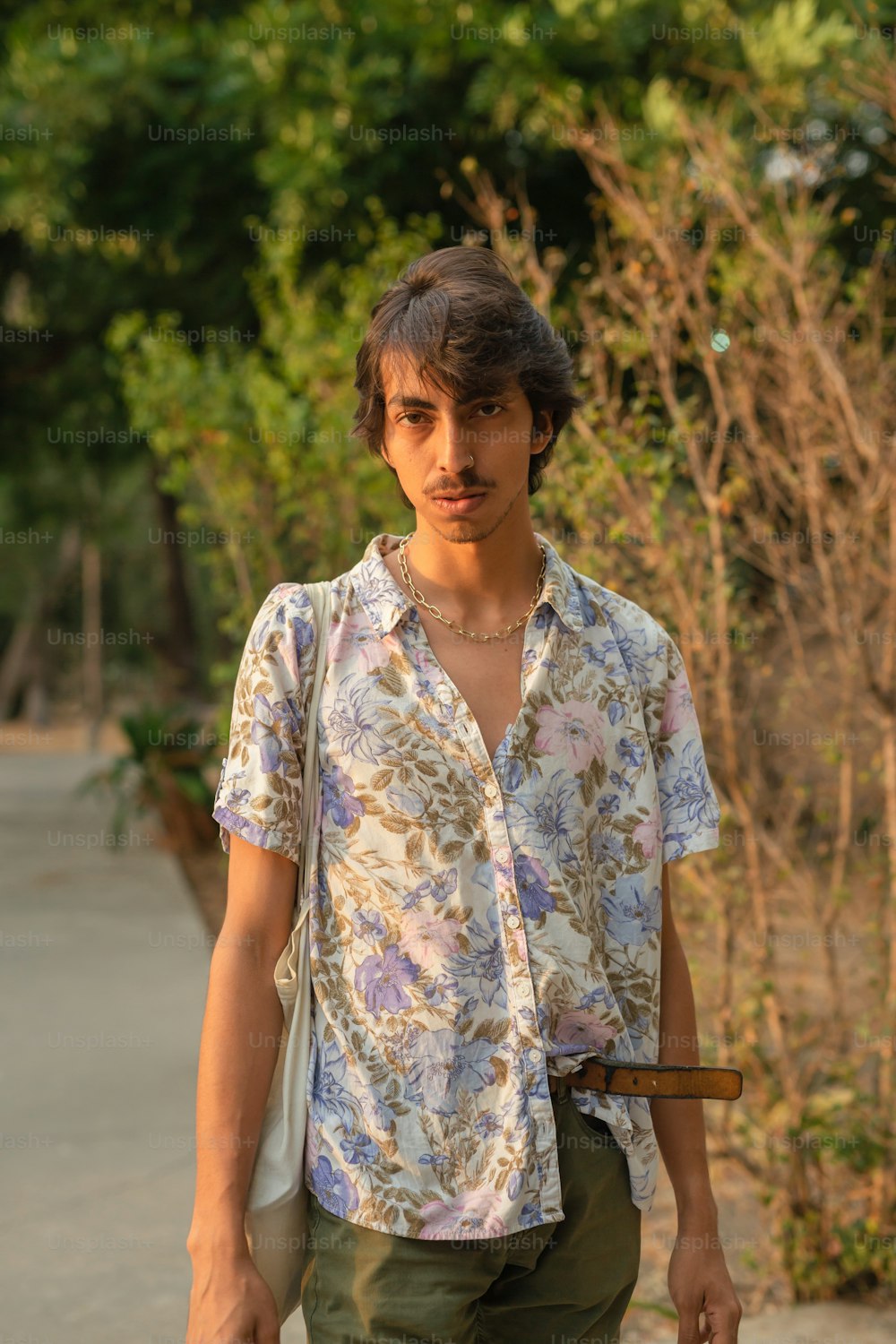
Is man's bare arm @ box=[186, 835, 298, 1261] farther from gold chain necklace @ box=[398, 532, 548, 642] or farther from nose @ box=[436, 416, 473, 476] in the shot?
nose @ box=[436, 416, 473, 476]

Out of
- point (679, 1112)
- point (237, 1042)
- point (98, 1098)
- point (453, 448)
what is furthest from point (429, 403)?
point (98, 1098)

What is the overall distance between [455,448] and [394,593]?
215mm

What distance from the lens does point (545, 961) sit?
70.2 inches

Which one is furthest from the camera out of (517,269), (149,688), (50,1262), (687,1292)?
(149,688)

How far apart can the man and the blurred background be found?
121cm

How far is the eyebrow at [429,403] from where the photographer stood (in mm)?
1841

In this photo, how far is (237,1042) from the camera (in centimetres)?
176

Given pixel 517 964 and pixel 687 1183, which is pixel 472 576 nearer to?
pixel 517 964

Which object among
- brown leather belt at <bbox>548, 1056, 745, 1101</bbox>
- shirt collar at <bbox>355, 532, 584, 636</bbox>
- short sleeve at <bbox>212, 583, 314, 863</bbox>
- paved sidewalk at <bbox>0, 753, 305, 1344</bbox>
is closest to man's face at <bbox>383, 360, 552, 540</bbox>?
shirt collar at <bbox>355, 532, 584, 636</bbox>

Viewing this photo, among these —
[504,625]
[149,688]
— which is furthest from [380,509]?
[149,688]

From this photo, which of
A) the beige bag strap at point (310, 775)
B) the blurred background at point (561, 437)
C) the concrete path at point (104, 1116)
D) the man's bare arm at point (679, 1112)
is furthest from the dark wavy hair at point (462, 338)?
the concrete path at point (104, 1116)

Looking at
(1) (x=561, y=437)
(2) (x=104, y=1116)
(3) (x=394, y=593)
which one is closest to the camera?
(3) (x=394, y=593)

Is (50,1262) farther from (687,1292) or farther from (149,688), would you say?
(149,688)

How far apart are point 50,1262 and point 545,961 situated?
312 cm
